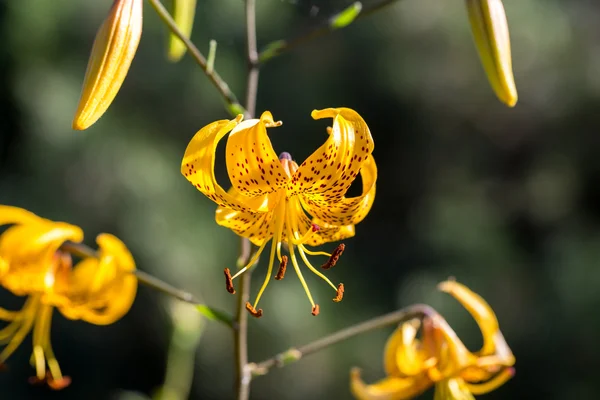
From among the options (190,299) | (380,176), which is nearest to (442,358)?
(190,299)

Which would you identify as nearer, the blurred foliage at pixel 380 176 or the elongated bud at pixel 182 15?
the elongated bud at pixel 182 15

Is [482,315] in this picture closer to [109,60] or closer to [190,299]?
[190,299]

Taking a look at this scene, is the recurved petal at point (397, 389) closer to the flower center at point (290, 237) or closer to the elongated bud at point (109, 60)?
the flower center at point (290, 237)

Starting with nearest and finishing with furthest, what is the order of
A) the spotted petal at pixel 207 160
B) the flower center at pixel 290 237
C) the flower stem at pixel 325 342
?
1. the spotted petal at pixel 207 160
2. the flower center at pixel 290 237
3. the flower stem at pixel 325 342

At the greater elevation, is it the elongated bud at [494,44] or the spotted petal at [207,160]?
the spotted petal at [207,160]

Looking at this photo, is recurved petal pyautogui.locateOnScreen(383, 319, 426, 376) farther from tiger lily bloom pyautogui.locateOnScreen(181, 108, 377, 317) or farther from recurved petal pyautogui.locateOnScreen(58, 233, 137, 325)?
recurved petal pyautogui.locateOnScreen(58, 233, 137, 325)

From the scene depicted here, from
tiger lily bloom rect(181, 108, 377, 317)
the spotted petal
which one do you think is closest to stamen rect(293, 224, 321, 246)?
tiger lily bloom rect(181, 108, 377, 317)

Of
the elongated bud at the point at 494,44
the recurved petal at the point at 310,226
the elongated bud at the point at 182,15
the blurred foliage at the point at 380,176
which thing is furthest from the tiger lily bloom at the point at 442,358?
the blurred foliage at the point at 380,176
